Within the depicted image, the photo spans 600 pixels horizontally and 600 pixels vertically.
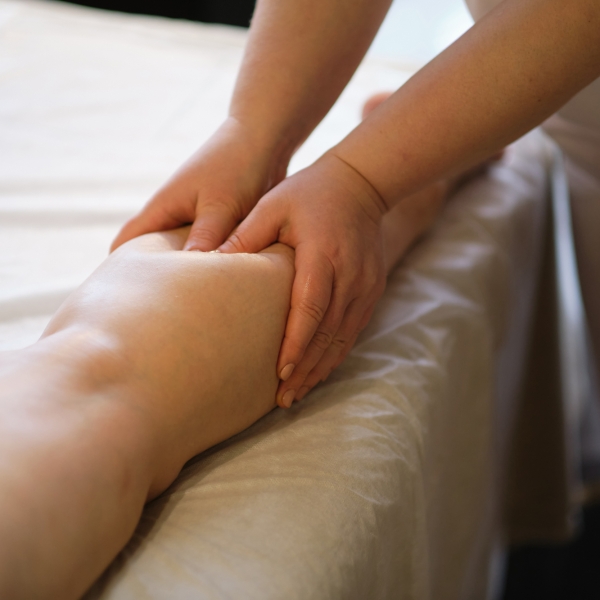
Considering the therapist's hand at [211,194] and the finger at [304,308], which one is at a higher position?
the therapist's hand at [211,194]

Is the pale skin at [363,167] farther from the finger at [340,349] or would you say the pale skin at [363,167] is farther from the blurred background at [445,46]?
the blurred background at [445,46]

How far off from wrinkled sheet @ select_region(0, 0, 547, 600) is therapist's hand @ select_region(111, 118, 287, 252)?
152 millimetres

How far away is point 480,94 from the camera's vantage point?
61cm

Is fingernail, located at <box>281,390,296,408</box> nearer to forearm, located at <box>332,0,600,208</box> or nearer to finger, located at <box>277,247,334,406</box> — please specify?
finger, located at <box>277,247,334,406</box>

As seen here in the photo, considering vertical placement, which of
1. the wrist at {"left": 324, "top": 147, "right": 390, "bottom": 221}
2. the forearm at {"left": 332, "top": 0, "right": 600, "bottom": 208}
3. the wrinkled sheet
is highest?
the forearm at {"left": 332, "top": 0, "right": 600, "bottom": 208}

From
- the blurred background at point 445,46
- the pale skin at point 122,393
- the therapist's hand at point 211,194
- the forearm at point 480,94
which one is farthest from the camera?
the blurred background at point 445,46

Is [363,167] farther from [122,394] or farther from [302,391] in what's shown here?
[122,394]

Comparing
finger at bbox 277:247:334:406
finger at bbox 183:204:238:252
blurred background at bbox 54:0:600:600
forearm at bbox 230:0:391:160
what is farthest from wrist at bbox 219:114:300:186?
blurred background at bbox 54:0:600:600

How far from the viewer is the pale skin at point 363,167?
589 millimetres

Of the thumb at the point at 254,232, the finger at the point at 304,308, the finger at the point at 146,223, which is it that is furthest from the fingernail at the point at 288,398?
the finger at the point at 146,223

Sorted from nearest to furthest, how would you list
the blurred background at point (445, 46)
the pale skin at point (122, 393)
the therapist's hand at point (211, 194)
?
1. the pale skin at point (122, 393)
2. the therapist's hand at point (211, 194)
3. the blurred background at point (445, 46)

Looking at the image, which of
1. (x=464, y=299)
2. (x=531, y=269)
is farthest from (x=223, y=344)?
(x=531, y=269)

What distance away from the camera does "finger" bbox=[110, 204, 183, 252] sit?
0.70 metres

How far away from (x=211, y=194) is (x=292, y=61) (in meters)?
0.23
